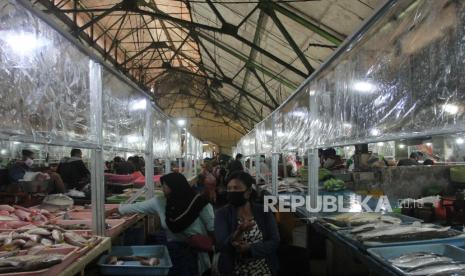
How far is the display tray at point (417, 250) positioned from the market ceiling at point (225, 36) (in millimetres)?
1747

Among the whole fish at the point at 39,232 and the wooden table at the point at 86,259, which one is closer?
the wooden table at the point at 86,259

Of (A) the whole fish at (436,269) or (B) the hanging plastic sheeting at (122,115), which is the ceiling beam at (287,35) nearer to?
(B) the hanging plastic sheeting at (122,115)

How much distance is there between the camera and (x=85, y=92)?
3.51 m

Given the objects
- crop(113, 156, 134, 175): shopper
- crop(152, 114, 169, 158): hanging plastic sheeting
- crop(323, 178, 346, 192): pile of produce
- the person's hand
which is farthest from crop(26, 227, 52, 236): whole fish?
crop(113, 156, 134, 175): shopper

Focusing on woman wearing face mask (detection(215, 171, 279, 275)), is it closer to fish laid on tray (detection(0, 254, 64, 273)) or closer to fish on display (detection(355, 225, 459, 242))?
fish on display (detection(355, 225, 459, 242))

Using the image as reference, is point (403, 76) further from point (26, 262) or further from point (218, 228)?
point (26, 262)

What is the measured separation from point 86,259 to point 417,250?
2.32 metres

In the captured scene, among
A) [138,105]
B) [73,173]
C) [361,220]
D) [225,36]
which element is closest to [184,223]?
[361,220]

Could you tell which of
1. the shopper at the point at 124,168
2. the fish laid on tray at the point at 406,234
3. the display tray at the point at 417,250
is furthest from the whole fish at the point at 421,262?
the shopper at the point at 124,168

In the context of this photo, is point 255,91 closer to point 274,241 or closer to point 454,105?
point 274,241

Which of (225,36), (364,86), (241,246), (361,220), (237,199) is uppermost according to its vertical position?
(225,36)

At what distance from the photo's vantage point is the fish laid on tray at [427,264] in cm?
230

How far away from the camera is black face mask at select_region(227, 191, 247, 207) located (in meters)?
3.52

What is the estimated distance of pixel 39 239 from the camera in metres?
3.12
